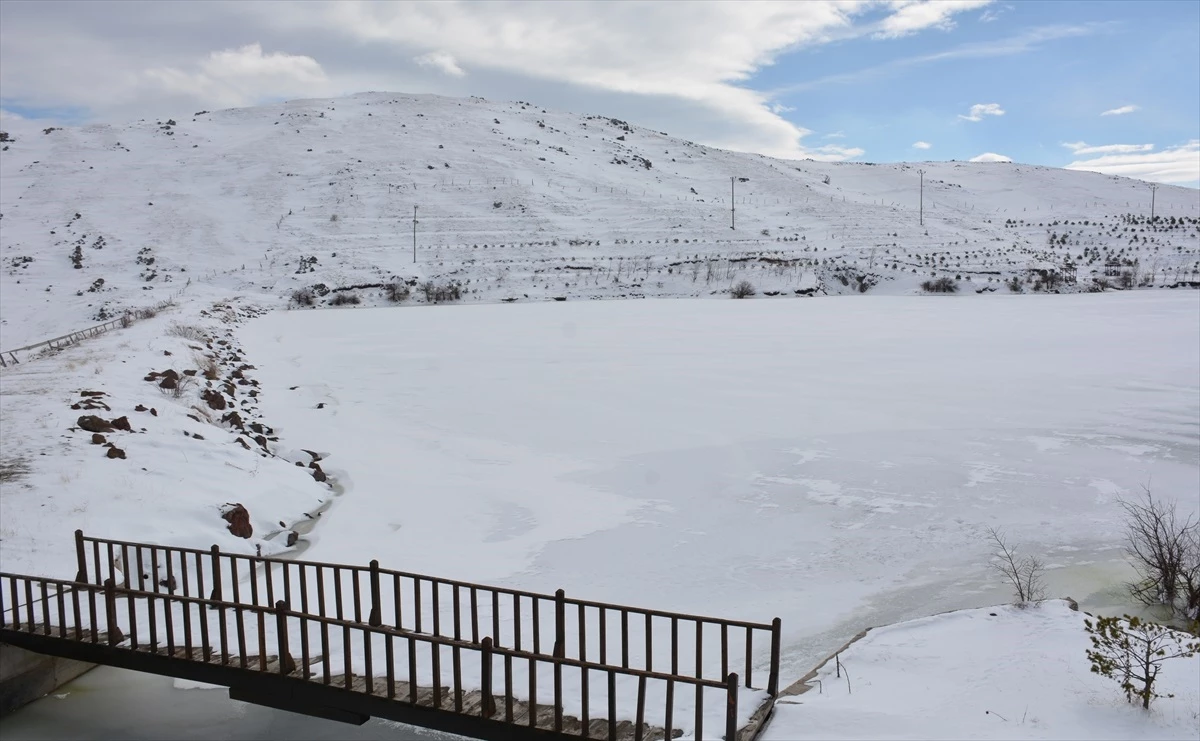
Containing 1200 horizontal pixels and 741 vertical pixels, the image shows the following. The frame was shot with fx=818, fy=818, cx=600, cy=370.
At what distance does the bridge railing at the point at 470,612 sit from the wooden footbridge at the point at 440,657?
0.08 feet

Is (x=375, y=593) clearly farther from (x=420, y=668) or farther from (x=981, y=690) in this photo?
(x=981, y=690)

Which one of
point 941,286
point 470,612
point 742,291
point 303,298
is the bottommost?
point 470,612

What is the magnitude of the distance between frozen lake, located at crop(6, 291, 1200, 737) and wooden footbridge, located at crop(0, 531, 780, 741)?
2.17 ft

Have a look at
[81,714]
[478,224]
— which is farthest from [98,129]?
[81,714]

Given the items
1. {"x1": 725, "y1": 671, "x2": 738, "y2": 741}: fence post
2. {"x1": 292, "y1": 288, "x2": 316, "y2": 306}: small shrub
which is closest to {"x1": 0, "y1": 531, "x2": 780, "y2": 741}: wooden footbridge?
{"x1": 725, "y1": 671, "x2": 738, "y2": 741}: fence post

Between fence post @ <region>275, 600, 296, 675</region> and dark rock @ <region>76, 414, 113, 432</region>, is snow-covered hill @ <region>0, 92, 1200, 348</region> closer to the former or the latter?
dark rock @ <region>76, 414, 113, 432</region>

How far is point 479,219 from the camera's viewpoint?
6662cm

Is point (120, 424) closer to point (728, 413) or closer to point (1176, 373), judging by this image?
point (728, 413)

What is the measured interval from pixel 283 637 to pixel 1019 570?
23.6ft

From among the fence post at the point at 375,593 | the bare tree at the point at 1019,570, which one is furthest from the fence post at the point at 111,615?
the bare tree at the point at 1019,570

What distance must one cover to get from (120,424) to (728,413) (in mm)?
10096

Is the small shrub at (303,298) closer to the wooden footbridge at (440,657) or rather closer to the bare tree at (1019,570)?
the wooden footbridge at (440,657)

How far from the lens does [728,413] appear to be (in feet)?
51.4

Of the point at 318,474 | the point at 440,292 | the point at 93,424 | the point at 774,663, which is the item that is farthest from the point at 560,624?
the point at 440,292
